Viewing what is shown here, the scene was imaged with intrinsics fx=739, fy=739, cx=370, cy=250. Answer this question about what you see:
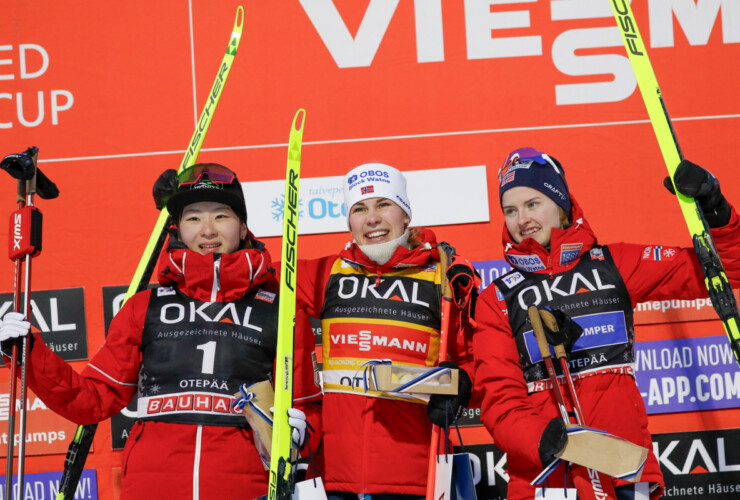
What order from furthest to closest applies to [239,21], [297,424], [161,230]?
[239,21] → [161,230] → [297,424]

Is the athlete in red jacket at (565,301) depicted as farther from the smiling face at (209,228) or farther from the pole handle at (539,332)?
the smiling face at (209,228)

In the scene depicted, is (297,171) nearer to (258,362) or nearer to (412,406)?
(258,362)

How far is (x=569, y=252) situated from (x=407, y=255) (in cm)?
59

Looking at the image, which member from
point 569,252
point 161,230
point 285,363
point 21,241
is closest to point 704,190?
point 569,252

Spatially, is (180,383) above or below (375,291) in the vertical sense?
below

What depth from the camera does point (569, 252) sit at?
250cm

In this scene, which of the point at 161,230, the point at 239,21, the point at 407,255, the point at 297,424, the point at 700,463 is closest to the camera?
the point at 297,424

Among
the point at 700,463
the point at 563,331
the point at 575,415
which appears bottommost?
the point at 575,415

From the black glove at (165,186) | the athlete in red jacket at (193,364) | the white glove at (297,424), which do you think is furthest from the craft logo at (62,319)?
the white glove at (297,424)

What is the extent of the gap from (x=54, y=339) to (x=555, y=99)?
9.47ft

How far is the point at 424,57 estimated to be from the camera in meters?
3.88

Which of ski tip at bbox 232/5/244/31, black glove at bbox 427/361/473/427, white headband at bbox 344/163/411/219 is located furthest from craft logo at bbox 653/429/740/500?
ski tip at bbox 232/5/244/31

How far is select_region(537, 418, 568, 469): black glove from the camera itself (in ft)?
7.10

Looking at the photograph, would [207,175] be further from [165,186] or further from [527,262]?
[527,262]
